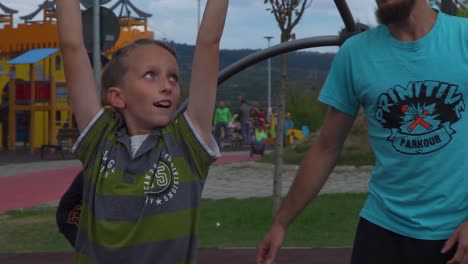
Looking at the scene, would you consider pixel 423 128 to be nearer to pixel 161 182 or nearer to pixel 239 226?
→ pixel 161 182

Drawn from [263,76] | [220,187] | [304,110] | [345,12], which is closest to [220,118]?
[304,110]

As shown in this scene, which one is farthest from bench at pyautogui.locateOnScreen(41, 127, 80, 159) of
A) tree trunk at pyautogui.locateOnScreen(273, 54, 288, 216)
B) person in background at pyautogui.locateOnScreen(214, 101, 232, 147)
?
tree trunk at pyautogui.locateOnScreen(273, 54, 288, 216)

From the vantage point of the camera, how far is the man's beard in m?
3.28

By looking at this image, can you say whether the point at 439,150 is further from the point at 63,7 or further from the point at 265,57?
the point at 265,57

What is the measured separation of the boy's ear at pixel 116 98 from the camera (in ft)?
9.96

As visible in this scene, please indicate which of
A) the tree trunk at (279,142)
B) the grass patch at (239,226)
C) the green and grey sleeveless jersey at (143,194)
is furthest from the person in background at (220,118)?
the green and grey sleeveless jersey at (143,194)

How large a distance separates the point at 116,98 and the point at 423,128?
995 millimetres

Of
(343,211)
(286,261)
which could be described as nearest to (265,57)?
(286,261)

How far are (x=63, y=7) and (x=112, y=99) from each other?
1.10 feet

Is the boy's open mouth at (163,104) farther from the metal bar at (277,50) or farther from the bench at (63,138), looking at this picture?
the bench at (63,138)

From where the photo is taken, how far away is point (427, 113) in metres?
3.26

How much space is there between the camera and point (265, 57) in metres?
6.59

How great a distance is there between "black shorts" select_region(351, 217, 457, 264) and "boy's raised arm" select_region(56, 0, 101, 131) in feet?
3.40

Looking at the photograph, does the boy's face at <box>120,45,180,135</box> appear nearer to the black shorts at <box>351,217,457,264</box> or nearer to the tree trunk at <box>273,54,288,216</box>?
the black shorts at <box>351,217,457,264</box>
